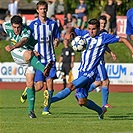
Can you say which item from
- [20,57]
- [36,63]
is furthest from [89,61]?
[20,57]

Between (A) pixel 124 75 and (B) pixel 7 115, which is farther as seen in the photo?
(A) pixel 124 75

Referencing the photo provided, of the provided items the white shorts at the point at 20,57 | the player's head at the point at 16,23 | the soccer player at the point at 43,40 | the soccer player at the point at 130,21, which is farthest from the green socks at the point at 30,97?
the soccer player at the point at 130,21

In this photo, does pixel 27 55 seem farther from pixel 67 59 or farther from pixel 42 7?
pixel 67 59

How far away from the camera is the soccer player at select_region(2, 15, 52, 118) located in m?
11.3

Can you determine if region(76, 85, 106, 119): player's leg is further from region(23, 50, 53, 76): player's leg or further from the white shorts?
the white shorts

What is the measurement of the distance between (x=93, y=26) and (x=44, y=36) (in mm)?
1600

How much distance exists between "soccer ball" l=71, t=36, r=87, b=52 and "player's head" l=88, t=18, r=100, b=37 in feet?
0.70

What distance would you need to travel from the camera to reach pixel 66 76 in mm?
24156

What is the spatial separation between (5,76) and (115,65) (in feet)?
14.0

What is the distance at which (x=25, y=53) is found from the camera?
11.4 metres

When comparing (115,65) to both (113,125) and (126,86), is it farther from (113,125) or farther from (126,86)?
(113,125)

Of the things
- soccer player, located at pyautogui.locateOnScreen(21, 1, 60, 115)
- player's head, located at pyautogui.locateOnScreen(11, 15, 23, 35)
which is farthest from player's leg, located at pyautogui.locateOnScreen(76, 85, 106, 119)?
player's head, located at pyautogui.locateOnScreen(11, 15, 23, 35)

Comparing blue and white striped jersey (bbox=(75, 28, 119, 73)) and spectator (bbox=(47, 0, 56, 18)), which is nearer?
blue and white striped jersey (bbox=(75, 28, 119, 73))

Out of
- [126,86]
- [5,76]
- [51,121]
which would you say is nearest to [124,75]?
[126,86]
